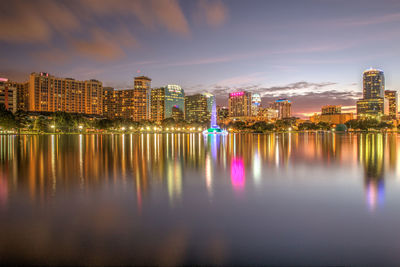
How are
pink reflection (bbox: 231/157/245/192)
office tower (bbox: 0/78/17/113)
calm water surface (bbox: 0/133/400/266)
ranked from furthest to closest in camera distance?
office tower (bbox: 0/78/17/113), pink reflection (bbox: 231/157/245/192), calm water surface (bbox: 0/133/400/266)

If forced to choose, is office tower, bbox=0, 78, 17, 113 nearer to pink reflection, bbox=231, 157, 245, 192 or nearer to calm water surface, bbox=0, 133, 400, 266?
calm water surface, bbox=0, 133, 400, 266

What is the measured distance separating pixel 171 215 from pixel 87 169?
12.5 meters

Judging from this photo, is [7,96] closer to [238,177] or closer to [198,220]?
[238,177]

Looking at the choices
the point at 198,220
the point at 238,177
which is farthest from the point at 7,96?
the point at 198,220

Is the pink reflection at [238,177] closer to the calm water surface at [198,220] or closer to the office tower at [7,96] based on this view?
the calm water surface at [198,220]

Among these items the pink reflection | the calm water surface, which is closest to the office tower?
the calm water surface

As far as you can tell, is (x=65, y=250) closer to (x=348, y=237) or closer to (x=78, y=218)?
(x=78, y=218)

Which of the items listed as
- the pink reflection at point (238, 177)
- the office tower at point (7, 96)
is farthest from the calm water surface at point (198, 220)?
the office tower at point (7, 96)

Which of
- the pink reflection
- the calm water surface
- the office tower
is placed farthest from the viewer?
the office tower

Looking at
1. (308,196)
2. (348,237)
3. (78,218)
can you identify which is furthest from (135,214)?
(308,196)

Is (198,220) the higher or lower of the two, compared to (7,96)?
lower

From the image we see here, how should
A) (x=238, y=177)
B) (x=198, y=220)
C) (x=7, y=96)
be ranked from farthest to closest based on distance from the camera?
(x=7, y=96) < (x=238, y=177) < (x=198, y=220)

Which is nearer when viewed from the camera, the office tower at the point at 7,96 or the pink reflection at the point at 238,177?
the pink reflection at the point at 238,177

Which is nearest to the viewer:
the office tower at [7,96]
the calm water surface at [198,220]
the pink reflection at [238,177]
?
the calm water surface at [198,220]
